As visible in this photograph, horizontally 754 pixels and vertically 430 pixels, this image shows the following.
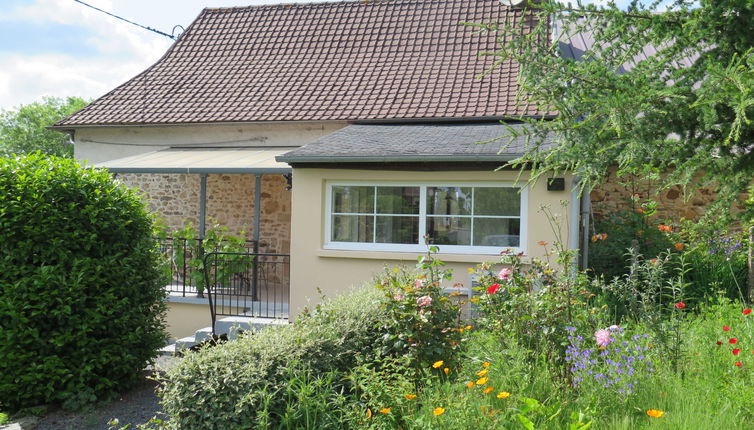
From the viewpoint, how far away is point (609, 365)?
4.73 meters

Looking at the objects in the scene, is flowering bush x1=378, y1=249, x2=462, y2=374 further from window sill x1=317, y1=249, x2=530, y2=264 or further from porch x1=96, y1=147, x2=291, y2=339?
porch x1=96, y1=147, x2=291, y2=339

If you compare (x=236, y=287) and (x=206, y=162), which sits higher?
(x=206, y=162)

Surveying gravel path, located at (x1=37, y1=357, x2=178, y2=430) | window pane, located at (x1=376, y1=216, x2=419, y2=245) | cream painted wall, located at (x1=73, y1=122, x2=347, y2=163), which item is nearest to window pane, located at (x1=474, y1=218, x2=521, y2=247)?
window pane, located at (x1=376, y1=216, x2=419, y2=245)

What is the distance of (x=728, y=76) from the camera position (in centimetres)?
343

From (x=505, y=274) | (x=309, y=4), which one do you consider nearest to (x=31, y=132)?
(x=309, y=4)

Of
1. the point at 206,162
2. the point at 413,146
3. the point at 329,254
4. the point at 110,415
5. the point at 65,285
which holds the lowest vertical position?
the point at 110,415

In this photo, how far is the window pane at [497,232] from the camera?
30.3 ft

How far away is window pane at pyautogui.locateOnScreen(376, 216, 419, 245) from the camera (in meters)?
9.68

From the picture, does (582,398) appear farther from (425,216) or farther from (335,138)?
(335,138)

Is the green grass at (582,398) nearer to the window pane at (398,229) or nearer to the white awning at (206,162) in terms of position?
the window pane at (398,229)

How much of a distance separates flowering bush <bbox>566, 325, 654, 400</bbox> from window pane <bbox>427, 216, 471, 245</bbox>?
163 inches

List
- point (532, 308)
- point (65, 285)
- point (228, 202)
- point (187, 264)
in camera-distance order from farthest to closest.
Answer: point (228, 202) → point (187, 264) → point (65, 285) → point (532, 308)

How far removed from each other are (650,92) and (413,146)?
5926mm

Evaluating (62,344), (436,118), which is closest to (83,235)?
(62,344)
